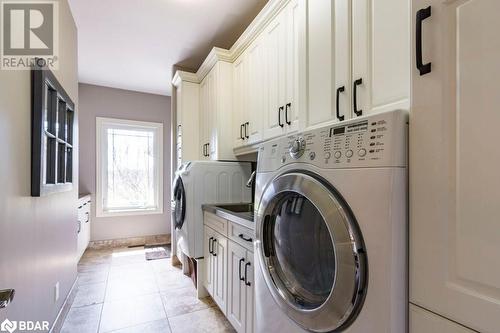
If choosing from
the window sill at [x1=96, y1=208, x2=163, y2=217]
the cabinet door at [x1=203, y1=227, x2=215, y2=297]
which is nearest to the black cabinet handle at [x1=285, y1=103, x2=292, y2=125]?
the cabinet door at [x1=203, y1=227, x2=215, y2=297]

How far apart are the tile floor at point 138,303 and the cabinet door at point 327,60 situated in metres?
1.72

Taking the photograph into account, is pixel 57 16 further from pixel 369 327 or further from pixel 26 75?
pixel 369 327

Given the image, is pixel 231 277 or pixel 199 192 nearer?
pixel 231 277

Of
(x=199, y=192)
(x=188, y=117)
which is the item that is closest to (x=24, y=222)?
(x=199, y=192)

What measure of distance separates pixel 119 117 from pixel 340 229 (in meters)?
4.42

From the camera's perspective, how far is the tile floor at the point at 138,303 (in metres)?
1.97

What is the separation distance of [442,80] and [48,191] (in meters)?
1.95

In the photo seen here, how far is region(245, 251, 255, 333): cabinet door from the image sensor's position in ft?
4.98

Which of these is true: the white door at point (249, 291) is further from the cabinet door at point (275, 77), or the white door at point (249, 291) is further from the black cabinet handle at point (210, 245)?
the cabinet door at point (275, 77)

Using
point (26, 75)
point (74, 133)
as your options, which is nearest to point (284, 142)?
point (26, 75)

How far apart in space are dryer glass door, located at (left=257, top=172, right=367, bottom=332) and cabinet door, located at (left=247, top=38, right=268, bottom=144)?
1.11 m

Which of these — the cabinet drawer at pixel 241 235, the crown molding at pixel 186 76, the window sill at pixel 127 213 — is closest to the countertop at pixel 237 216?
the cabinet drawer at pixel 241 235

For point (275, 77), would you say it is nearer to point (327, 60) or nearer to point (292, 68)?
point (292, 68)

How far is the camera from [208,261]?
2303 mm
